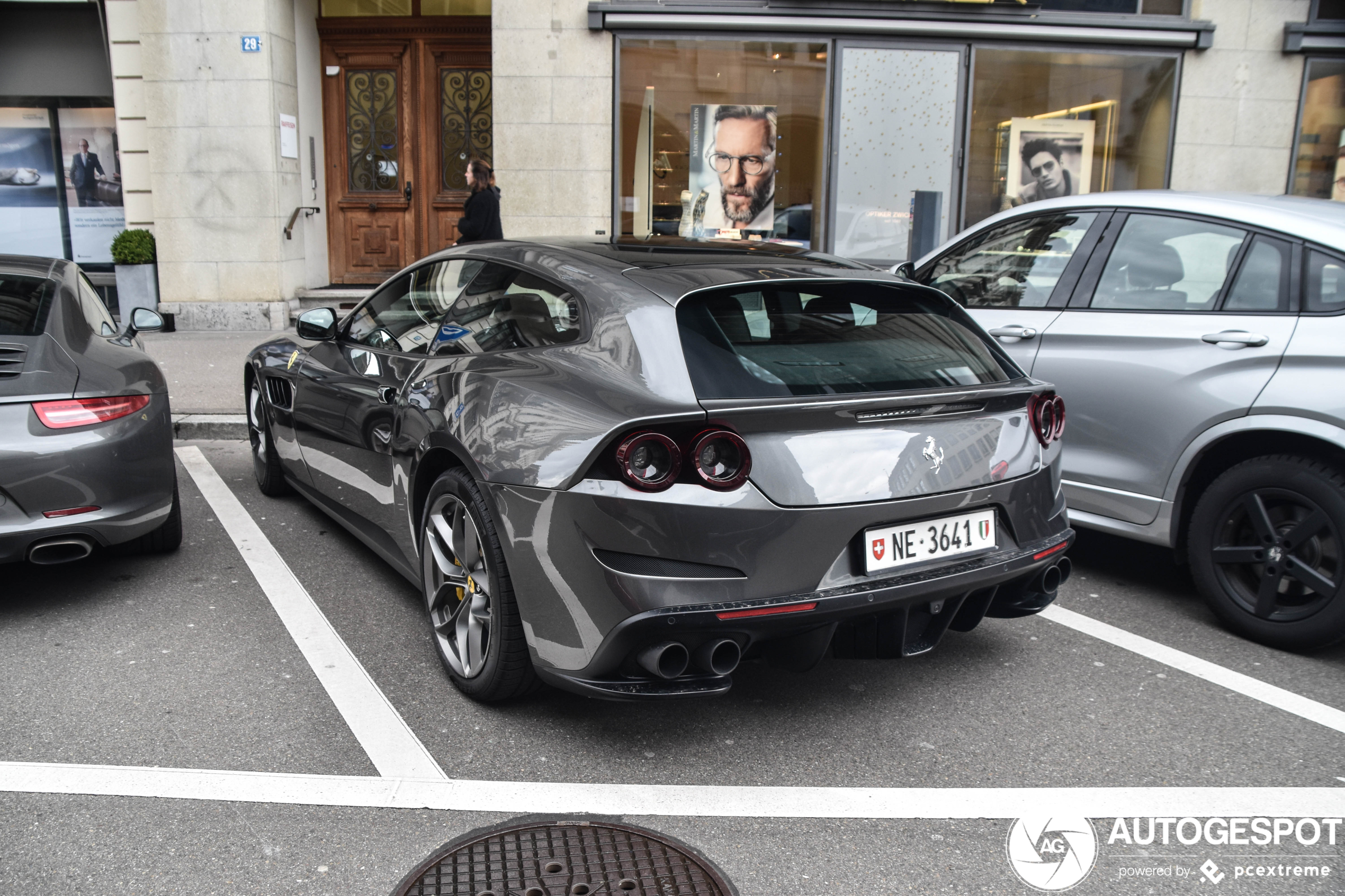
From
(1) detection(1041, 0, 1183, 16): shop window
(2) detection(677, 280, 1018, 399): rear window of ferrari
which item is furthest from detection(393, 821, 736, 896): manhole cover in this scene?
(1) detection(1041, 0, 1183, 16): shop window

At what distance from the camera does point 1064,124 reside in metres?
12.1

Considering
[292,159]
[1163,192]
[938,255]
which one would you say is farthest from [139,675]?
[292,159]

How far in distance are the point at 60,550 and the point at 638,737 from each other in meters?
2.40

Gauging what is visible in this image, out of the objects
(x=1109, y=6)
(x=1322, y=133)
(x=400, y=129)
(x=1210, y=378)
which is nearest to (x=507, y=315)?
(x=1210, y=378)

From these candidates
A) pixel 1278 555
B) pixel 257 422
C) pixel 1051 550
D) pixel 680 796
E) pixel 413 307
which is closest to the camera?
pixel 680 796

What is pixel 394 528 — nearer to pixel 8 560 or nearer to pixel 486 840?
pixel 8 560

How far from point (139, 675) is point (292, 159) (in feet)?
32.6

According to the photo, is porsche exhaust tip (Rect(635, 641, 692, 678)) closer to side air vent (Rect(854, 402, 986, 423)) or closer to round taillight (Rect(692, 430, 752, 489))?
round taillight (Rect(692, 430, 752, 489))

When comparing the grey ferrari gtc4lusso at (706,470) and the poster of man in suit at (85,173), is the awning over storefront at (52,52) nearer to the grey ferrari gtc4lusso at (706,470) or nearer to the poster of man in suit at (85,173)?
the poster of man in suit at (85,173)

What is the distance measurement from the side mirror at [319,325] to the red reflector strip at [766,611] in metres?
2.82

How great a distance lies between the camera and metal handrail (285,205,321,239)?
1217 cm

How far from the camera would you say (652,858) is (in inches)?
103

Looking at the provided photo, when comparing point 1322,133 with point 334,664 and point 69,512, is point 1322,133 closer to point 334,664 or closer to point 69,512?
point 334,664

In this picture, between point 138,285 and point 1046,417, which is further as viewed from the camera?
point 138,285
